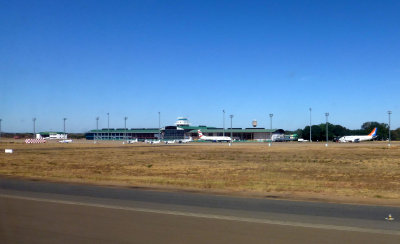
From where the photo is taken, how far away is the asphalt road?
28.4 ft

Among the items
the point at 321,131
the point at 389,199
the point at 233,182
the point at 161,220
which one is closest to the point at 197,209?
the point at 161,220

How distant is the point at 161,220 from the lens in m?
10.5

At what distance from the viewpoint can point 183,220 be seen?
34.6 feet

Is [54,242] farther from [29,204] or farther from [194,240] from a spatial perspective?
[29,204]

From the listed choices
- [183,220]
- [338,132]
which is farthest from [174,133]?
[183,220]

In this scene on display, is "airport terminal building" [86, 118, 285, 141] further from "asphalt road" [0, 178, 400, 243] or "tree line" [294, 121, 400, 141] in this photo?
"asphalt road" [0, 178, 400, 243]

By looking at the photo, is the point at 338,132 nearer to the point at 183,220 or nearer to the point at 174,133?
the point at 174,133

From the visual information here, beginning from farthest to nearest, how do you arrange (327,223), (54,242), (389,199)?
(389,199) < (327,223) < (54,242)

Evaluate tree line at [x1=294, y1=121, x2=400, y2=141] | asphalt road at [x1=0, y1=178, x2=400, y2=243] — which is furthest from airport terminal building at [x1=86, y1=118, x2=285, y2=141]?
asphalt road at [x1=0, y1=178, x2=400, y2=243]

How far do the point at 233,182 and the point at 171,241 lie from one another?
13068 millimetres

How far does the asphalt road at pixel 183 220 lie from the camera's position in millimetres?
8648

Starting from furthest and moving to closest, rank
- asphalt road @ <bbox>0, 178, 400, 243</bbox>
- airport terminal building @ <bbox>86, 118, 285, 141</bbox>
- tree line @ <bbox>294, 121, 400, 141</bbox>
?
airport terminal building @ <bbox>86, 118, 285, 141</bbox> < tree line @ <bbox>294, 121, 400, 141</bbox> < asphalt road @ <bbox>0, 178, 400, 243</bbox>

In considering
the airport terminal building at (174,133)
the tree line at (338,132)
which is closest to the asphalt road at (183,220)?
the tree line at (338,132)

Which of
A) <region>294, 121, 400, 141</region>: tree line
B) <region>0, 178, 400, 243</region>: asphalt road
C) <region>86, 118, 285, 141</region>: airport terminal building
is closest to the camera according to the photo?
<region>0, 178, 400, 243</region>: asphalt road
